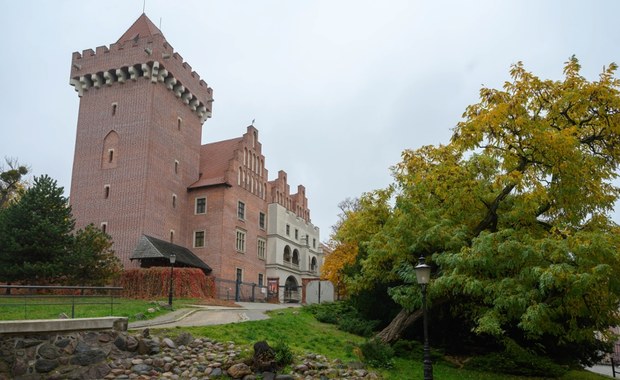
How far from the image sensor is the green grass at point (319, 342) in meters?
15.1

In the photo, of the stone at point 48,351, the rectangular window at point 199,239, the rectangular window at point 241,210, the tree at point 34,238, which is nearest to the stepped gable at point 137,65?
the rectangular window at point 241,210

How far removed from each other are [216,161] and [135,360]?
99.1 ft

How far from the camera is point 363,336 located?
1973 centimetres

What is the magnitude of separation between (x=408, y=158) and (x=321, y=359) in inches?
301

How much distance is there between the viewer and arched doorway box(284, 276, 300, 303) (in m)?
47.6

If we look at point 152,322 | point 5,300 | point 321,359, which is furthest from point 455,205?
point 5,300

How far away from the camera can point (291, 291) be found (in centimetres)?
4922

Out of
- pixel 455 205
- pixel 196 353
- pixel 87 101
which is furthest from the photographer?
pixel 87 101

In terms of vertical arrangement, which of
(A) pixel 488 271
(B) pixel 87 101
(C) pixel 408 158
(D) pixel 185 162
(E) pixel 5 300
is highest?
(B) pixel 87 101

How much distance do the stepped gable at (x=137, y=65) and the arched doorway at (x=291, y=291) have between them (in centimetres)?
1905

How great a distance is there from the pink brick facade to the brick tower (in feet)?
0.24

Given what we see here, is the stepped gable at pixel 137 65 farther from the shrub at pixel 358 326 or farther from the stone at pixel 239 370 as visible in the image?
the stone at pixel 239 370

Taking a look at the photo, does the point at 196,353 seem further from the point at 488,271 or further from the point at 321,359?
the point at 488,271

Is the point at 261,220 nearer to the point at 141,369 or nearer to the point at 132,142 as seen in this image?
the point at 132,142
